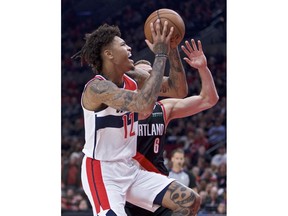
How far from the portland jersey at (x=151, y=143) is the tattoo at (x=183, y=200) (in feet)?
1.83

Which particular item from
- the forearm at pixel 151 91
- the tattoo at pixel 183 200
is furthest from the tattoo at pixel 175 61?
the tattoo at pixel 183 200

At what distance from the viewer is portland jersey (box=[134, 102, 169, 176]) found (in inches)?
211

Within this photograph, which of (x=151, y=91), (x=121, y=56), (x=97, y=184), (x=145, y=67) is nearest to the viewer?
(x=151, y=91)

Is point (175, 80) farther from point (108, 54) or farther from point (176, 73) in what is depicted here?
point (108, 54)

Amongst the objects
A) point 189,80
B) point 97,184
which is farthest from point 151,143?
point 189,80

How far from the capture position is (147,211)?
208 inches

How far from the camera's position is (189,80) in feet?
41.3

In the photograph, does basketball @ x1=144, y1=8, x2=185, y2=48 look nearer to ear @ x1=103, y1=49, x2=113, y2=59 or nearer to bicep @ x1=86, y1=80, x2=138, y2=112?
ear @ x1=103, y1=49, x2=113, y2=59

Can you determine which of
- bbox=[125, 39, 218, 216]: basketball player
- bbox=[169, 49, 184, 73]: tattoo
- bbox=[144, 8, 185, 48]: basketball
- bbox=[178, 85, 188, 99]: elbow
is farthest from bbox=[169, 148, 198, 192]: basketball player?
bbox=[144, 8, 185, 48]: basketball

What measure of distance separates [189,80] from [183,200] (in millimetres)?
7942

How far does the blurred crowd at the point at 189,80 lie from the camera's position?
11.6m

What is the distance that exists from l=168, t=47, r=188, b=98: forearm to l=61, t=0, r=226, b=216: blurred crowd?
19.1 ft
